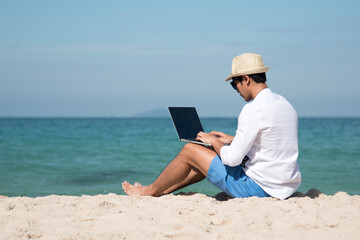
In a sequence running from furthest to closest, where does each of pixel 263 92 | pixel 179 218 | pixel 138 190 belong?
pixel 138 190 → pixel 263 92 → pixel 179 218

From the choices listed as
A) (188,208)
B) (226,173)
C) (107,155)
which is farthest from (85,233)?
(107,155)

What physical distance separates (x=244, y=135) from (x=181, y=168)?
98 centimetres

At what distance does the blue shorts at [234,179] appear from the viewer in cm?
371

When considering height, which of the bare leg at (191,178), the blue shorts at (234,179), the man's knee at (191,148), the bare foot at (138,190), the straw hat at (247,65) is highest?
the straw hat at (247,65)

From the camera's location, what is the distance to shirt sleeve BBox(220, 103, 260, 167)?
3.30m

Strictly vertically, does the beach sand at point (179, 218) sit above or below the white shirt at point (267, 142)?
below

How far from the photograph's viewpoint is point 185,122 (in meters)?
4.11

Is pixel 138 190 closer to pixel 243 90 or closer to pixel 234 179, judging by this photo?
pixel 234 179

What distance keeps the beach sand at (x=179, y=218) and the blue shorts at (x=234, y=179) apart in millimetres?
94

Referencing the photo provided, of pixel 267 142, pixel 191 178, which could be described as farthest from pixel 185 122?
pixel 267 142

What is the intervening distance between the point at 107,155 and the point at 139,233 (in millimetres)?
10797

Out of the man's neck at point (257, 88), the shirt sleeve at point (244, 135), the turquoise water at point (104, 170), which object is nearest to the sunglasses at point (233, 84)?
the man's neck at point (257, 88)

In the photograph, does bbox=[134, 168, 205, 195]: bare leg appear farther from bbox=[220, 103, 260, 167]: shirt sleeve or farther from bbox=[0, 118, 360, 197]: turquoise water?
bbox=[0, 118, 360, 197]: turquoise water

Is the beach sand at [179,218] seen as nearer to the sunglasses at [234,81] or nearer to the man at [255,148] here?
the man at [255,148]
